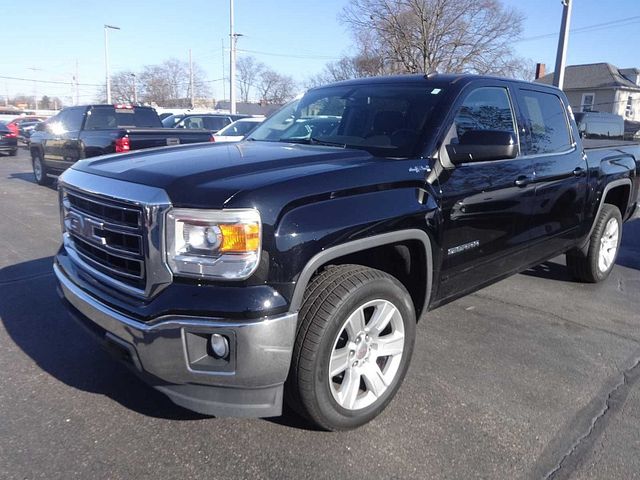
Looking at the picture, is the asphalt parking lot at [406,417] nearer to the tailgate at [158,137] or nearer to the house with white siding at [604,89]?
the tailgate at [158,137]

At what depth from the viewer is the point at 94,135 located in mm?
9602

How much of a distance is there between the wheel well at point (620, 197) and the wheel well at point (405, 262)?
3572mm

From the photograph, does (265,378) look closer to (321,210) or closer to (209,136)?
(321,210)

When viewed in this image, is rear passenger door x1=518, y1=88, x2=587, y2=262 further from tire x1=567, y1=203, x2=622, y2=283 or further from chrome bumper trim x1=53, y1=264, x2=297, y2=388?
chrome bumper trim x1=53, y1=264, x2=297, y2=388

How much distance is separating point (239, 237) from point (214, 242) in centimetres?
12

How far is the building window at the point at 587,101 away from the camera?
4406 centimetres

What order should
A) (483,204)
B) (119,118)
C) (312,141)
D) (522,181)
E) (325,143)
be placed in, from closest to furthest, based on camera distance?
1. (483,204)
2. (325,143)
3. (312,141)
4. (522,181)
5. (119,118)

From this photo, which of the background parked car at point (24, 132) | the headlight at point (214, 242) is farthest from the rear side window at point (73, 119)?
the background parked car at point (24, 132)

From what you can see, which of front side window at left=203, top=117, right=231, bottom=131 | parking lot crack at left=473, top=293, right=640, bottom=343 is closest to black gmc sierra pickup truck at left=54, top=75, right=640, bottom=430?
parking lot crack at left=473, top=293, right=640, bottom=343

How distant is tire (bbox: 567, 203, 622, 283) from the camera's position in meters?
5.19

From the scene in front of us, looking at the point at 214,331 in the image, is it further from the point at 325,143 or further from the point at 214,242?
the point at 325,143

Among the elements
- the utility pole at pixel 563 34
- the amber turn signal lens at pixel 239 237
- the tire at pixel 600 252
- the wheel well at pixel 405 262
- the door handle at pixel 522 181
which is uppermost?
the utility pole at pixel 563 34

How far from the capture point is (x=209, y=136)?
10.4 metres

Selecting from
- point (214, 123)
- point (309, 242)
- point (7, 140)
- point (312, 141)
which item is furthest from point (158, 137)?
point (7, 140)
